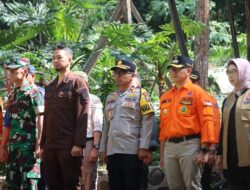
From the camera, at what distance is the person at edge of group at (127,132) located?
17.6ft

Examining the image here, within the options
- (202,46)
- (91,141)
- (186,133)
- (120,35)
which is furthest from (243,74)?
(120,35)

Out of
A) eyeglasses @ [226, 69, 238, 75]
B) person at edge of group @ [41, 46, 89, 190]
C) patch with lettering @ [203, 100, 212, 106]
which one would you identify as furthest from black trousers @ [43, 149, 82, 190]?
eyeglasses @ [226, 69, 238, 75]

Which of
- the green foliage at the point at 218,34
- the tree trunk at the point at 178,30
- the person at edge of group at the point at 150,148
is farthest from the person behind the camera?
the green foliage at the point at 218,34

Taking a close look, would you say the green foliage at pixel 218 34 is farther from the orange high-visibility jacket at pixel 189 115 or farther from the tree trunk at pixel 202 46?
the orange high-visibility jacket at pixel 189 115

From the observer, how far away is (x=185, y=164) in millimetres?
5215

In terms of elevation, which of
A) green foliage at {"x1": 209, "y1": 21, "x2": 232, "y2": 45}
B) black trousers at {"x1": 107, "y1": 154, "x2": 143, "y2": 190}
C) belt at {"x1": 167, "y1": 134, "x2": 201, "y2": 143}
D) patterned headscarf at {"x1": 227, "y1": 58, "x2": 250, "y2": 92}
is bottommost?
black trousers at {"x1": 107, "y1": 154, "x2": 143, "y2": 190}

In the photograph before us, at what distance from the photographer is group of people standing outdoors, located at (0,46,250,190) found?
498 centimetres

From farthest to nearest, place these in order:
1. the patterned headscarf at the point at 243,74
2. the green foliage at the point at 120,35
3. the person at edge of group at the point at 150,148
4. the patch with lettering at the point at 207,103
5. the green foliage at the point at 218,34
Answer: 1. the green foliage at the point at 218,34
2. the green foliage at the point at 120,35
3. the person at edge of group at the point at 150,148
4. the patch with lettering at the point at 207,103
5. the patterned headscarf at the point at 243,74

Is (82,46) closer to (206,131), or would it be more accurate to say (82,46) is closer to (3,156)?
(3,156)

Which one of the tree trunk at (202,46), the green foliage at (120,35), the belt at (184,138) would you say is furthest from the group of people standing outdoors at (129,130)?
the tree trunk at (202,46)

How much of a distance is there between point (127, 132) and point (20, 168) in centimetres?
119

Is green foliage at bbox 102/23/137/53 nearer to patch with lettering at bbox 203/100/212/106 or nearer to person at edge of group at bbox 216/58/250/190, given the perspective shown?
patch with lettering at bbox 203/100/212/106

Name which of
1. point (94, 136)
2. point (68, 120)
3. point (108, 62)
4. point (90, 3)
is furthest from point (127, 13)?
point (68, 120)

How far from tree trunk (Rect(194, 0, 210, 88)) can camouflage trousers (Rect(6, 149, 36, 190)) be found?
377 cm
